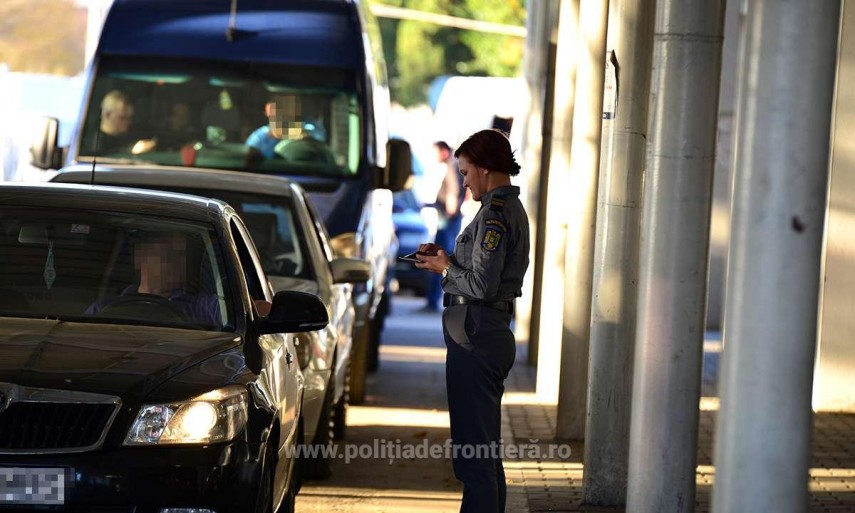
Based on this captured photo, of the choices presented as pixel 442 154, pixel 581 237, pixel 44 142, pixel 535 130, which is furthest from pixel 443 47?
pixel 581 237

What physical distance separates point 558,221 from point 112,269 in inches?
263

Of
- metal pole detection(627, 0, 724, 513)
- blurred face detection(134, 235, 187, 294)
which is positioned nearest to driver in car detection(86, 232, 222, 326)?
blurred face detection(134, 235, 187, 294)

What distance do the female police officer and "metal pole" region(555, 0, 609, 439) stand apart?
12.2 ft

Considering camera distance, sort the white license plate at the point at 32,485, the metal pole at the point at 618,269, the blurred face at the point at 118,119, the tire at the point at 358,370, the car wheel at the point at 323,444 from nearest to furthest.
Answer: the white license plate at the point at 32,485 → the metal pole at the point at 618,269 → the car wheel at the point at 323,444 → the tire at the point at 358,370 → the blurred face at the point at 118,119

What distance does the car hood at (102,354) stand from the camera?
5.81 metres

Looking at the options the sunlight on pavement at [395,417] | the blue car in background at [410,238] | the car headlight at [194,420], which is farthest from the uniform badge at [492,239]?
the blue car in background at [410,238]

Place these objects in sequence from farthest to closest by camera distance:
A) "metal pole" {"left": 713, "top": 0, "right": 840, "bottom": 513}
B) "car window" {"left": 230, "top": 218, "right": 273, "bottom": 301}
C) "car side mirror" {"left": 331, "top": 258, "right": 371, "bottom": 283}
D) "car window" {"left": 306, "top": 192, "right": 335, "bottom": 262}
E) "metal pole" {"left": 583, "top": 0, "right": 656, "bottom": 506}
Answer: "car window" {"left": 306, "top": 192, "right": 335, "bottom": 262} → "car side mirror" {"left": 331, "top": 258, "right": 371, "bottom": 283} → "metal pole" {"left": 583, "top": 0, "right": 656, "bottom": 506} → "car window" {"left": 230, "top": 218, "right": 273, "bottom": 301} → "metal pole" {"left": 713, "top": 0, "right": 840, "bottom": 513}

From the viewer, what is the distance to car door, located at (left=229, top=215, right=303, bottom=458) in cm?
670

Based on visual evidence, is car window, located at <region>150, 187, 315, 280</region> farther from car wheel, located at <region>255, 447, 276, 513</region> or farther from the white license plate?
the white license plate

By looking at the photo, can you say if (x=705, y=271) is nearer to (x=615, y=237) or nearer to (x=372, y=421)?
(x=615, y=237)

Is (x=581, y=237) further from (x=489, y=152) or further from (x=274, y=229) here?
(x=489, y=152)

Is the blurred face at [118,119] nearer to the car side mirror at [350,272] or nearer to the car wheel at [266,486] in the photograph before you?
the car side mirror at [350,272]

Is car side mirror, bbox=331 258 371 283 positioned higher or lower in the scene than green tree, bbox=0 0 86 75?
lower

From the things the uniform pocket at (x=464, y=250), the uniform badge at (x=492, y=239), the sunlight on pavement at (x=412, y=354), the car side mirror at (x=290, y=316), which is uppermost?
the uniform badge at (x=492, y=239)
